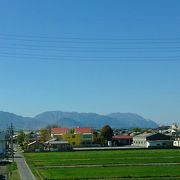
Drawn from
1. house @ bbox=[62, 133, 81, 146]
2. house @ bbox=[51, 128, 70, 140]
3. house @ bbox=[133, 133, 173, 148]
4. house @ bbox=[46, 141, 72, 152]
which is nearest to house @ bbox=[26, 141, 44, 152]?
house @ bbox=[46, 141, 72, 152]

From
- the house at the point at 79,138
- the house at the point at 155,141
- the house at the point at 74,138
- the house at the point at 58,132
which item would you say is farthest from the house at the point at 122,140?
the house at the point at 155,141

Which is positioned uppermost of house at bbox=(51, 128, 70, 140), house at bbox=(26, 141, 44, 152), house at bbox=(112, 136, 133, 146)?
house at bbox=(51, 128, 70, 140)

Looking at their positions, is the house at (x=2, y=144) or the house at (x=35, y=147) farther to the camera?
the house at (x=35, y=147)

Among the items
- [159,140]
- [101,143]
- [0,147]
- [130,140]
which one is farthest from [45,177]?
[130,140]

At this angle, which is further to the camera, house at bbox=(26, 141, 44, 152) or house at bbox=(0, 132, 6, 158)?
house at bbox=(26, 141, 44, 152)

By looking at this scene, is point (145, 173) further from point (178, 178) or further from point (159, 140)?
point (159, 140)

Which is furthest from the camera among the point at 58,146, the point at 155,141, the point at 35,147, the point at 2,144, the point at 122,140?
the point at 122,140

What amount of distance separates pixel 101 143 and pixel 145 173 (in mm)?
75457

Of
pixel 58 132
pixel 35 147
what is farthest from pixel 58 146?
pixel 58 132

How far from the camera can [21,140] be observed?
132125 millimetres

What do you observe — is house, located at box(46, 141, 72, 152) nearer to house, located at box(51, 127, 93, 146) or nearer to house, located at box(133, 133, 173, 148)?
house, located at box(51, 127, 93, 146)

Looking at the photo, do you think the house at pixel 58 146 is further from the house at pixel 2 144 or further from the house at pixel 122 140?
the house at pixel 122 140

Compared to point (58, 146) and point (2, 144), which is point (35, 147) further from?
point (2, 144)

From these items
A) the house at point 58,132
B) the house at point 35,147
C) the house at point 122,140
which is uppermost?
the house at point 58,132
